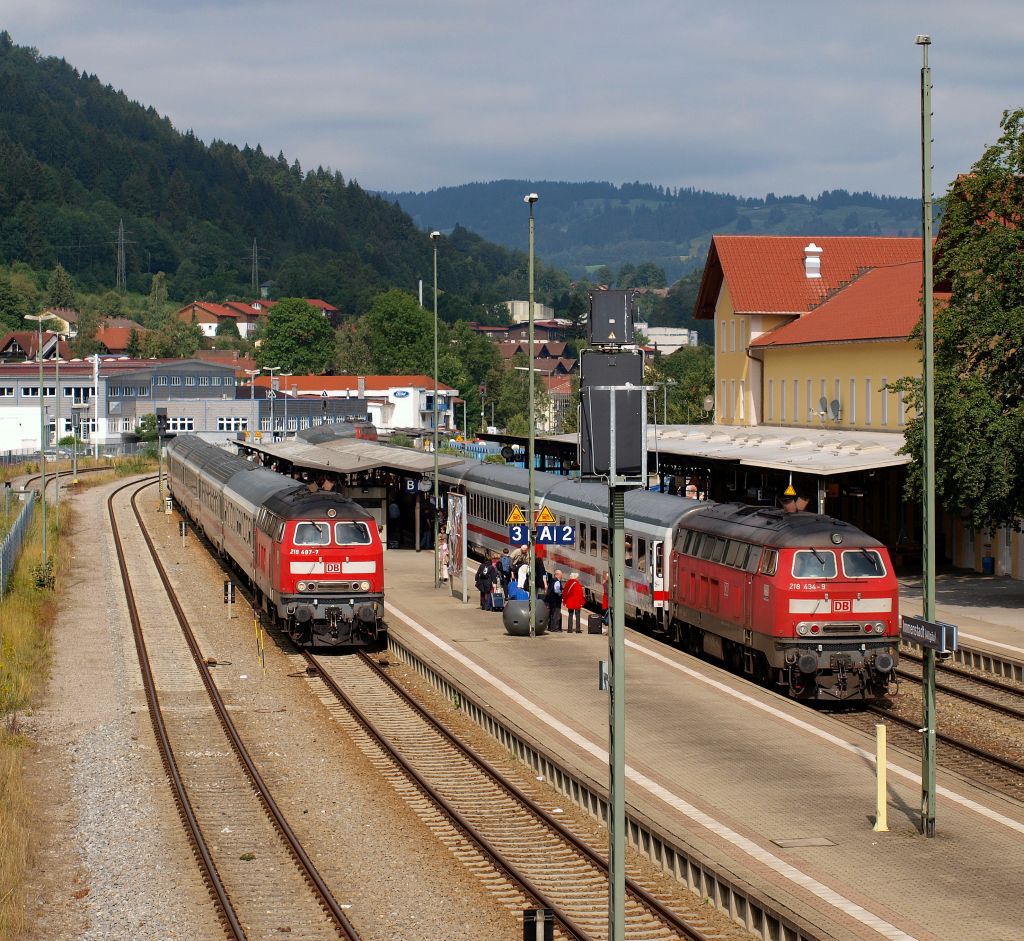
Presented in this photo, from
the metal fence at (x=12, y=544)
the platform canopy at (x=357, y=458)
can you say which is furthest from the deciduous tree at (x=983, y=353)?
the metal fence at (x=12, y=544)

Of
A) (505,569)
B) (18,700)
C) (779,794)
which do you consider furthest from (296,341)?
(779,794)

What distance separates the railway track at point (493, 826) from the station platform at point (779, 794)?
0.92m

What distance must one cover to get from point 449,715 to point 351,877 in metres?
9.05

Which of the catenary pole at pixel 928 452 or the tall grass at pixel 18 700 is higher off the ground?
the catenary pole at pixel 928 452

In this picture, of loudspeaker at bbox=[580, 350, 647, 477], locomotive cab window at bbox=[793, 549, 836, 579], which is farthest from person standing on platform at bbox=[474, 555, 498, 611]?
loudspeaker at bbox=[580, 350, 647, 477]

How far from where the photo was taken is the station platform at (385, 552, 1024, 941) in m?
14.9

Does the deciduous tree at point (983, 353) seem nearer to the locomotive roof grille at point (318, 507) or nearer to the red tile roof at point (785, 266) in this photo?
the locomotive roof grille at point (318, 507)

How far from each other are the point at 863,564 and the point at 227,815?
440 inches

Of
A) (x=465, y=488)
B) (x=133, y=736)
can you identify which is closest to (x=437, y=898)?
(x=133, y=736)

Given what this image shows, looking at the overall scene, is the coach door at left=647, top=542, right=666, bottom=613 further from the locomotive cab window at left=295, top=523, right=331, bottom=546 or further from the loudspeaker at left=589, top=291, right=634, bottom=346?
the loudspeaker at left=589, top=291, right=634, bottom=346

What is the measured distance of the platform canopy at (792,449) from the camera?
38375 mm

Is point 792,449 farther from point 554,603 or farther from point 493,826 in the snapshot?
point 493,826

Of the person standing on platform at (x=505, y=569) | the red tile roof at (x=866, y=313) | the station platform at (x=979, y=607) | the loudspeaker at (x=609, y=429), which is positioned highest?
the red tile roof at (x=866, y=313)

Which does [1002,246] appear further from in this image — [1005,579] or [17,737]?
[17,737]
